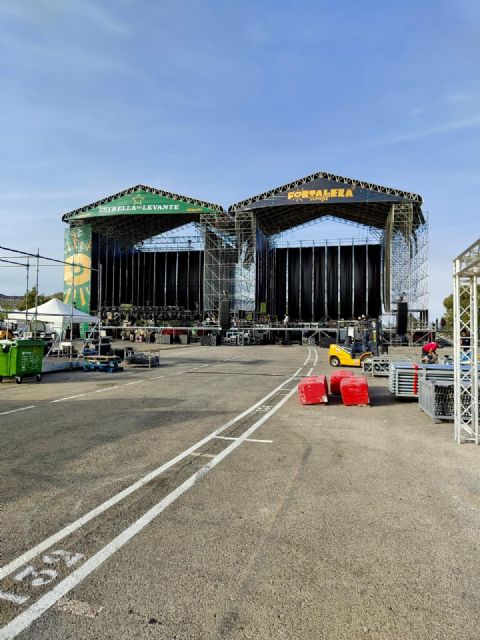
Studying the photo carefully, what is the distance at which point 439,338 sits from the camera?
42.4 meters

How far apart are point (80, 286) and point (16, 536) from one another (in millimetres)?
48121

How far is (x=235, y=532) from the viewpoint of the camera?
387cm

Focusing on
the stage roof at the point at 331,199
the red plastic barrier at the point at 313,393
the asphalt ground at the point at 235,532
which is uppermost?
the stage roof at the point at 331,199

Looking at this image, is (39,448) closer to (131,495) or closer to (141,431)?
(141,431)

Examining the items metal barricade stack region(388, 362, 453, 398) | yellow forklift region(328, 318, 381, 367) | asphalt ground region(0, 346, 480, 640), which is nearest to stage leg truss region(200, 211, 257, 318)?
yellow forklift region(328, 318, 381, 367)

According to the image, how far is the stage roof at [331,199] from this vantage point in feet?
131

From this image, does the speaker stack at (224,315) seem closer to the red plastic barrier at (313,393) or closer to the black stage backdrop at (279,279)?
the black stage backdrop at (279,279)

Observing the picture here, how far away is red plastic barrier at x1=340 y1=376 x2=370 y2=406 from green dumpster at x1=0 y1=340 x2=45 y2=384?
1036 centimetres

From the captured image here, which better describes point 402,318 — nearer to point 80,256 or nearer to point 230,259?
point 230,259

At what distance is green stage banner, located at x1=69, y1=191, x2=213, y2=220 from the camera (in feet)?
146

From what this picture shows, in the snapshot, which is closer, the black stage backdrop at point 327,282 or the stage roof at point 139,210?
the stage roof at point 139,210

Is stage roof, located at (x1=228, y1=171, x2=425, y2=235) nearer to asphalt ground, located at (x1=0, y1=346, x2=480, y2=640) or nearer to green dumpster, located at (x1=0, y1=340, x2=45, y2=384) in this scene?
green dumpster, located at (x1=0, y1=340, x2=45, y2=384)

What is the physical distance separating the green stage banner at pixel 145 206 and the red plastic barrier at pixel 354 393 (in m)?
36.3

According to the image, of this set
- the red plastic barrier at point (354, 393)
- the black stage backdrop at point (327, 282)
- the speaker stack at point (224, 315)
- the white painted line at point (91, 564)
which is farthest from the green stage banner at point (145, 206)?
the white painted line at point (91, 564)
